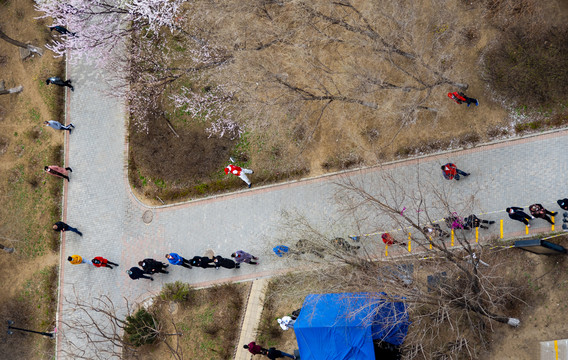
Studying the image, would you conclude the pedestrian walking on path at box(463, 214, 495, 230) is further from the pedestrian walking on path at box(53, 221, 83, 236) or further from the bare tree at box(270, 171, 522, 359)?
the pedestrian walking on path at box(53, 221, 83, 236)

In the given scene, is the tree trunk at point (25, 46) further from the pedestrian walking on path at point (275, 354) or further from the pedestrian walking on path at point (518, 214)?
the pedestrian walking on path at point (518, 214)

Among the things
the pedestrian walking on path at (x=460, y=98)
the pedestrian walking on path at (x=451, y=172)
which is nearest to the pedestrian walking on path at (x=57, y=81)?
the pedestrian walking on path at (x=460, y=98)

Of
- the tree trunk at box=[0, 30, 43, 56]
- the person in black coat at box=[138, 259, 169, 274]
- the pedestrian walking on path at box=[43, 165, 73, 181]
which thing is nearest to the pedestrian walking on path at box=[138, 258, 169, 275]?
the person in black coat at box=[138, 259, 169, 274]

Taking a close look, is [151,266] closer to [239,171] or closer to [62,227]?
[62,227]

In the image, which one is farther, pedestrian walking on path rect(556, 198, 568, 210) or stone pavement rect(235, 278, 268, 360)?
stone pavement rect(235, 278, 268, 360)

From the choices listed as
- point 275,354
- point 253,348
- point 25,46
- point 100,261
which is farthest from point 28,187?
point 275,354
